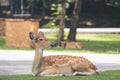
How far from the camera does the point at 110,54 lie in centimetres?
1934

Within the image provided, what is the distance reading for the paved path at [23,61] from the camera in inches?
566

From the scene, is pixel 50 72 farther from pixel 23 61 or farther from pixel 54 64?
pixel 23 61

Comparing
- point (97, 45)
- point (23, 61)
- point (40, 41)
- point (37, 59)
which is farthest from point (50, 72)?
point (97, 45)

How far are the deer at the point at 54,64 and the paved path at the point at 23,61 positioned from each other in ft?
6.13

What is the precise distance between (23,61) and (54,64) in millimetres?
4946

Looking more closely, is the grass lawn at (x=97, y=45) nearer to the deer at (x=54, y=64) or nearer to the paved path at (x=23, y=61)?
the paved path at (x=23, y=61)

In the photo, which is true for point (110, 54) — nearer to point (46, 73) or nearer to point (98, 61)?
point (98, 61)

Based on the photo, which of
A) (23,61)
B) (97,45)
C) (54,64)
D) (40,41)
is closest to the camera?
(40,41)

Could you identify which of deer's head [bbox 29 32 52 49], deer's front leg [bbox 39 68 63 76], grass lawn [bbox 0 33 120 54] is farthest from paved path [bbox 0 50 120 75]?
deer's head [bbox 29 32 52 49]

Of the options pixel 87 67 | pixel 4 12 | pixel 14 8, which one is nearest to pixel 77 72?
pixel 87 67

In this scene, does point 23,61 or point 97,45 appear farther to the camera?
point 97,45

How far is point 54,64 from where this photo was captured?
11773 mm

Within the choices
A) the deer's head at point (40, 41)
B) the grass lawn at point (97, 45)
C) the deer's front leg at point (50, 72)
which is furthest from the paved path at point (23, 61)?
the deer's head at point (40, 41)

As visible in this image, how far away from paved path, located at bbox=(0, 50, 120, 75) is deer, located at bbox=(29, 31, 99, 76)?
1870 millimetres
